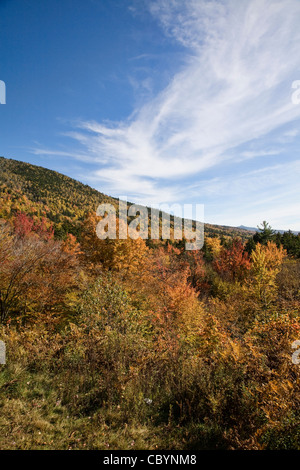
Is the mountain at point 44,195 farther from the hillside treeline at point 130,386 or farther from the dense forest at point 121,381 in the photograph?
the hillside treeline at point 130,386

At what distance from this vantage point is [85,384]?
636cm

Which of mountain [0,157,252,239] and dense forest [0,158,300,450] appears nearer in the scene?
dense forest [0,158,300,450]

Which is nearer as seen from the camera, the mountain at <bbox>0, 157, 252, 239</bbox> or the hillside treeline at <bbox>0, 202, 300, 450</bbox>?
the hillside treeline at <bbox>0, 202, 300, 450</bbox>

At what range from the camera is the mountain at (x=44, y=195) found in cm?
9400

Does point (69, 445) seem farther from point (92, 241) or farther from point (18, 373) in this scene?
point (92, 241)

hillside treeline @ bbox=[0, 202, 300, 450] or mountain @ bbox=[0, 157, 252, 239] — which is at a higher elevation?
mountain @ bbox=[0, 157, 252, 239]

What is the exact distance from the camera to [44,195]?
12850 cm

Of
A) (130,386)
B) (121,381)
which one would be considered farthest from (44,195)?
(130,386)

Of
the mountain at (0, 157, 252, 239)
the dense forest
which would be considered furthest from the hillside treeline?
the mountain at (0, 157, 252, 239)

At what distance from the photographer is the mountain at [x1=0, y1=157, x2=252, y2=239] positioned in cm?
9400

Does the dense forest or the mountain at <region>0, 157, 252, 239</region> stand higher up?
the mountain at <region>0, 157, 252, 239</region>

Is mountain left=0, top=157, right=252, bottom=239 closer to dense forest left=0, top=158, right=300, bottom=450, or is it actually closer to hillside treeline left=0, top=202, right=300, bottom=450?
dense forest left=0, top=158, right=300, bottom=450

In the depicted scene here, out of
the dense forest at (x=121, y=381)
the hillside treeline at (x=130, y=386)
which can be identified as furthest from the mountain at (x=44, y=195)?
the hillside treeline at (x=130, y=386)
